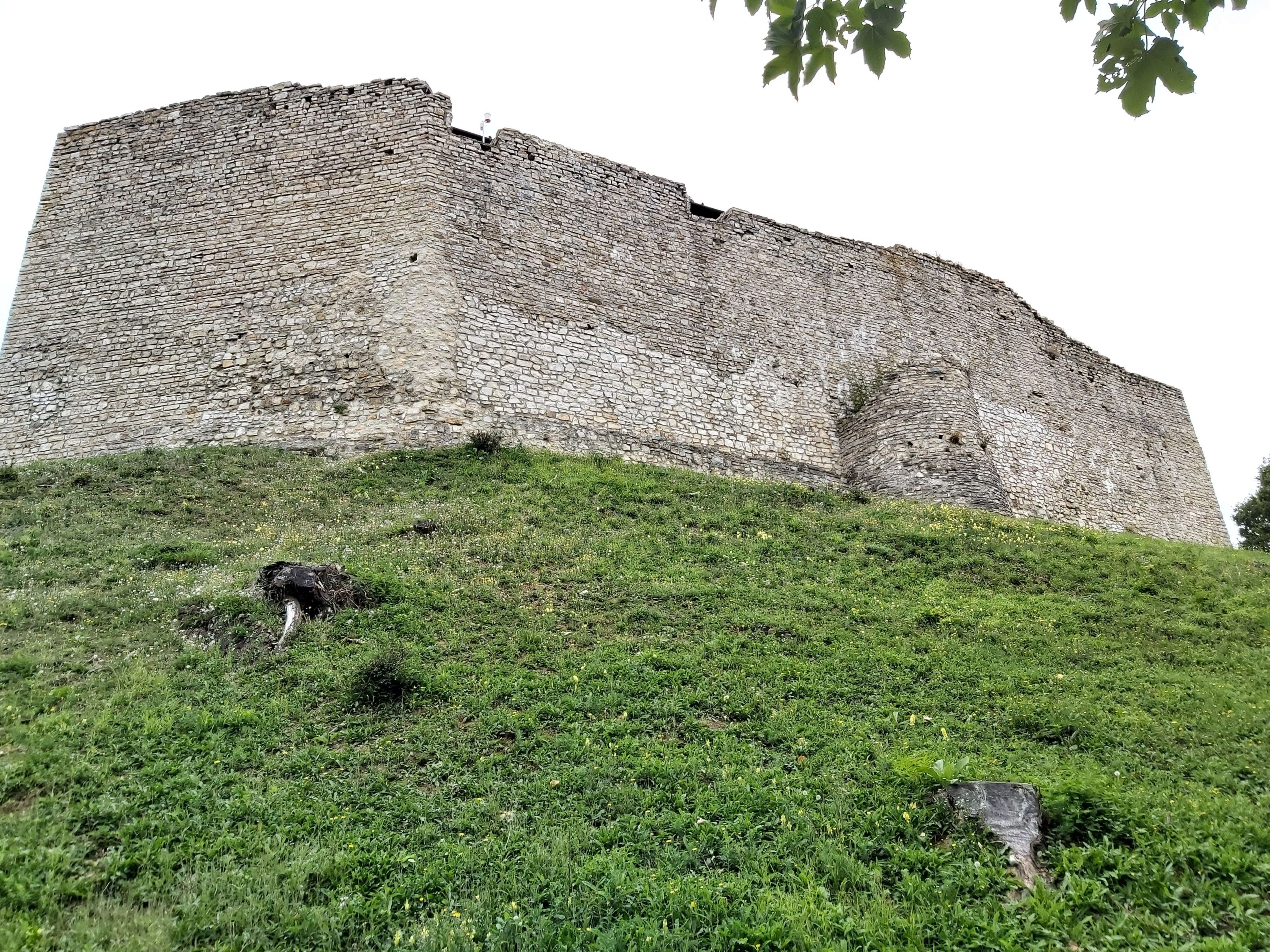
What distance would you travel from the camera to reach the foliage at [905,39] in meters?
3.52

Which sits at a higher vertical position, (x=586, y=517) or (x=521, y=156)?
(x=521, y=156)

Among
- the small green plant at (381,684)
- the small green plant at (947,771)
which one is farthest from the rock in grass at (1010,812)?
the small green plant at (381,684)

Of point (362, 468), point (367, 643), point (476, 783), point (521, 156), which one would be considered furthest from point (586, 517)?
point (521, 156)

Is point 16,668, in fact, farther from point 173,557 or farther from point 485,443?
point 485,443

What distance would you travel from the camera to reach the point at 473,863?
17.6ft

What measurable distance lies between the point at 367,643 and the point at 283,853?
328cm

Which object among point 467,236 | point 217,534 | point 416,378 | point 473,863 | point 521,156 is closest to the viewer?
point 473,863

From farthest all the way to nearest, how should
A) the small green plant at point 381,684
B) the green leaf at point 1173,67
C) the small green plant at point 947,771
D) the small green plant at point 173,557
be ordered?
the small green plant at point 173,557, the small green plant at point 381,684, the small green plant at point 947,771, the green leaf at point 1173,67

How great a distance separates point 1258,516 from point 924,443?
20.1 m

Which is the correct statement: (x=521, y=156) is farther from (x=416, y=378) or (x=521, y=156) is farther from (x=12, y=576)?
(x=12, y=576)

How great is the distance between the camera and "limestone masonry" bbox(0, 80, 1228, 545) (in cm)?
1580

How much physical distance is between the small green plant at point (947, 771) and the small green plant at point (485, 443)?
10005 mm

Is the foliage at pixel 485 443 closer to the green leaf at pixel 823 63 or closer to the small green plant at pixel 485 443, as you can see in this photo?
the small green plant at pixel 485 443

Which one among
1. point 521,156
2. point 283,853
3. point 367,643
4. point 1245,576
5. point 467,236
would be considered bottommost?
point 283,853
